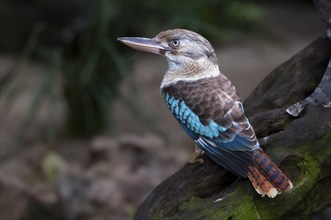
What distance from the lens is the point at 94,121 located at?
6.11 metres

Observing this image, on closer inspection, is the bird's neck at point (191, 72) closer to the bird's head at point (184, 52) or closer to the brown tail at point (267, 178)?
the bird's head at point (184, 52)

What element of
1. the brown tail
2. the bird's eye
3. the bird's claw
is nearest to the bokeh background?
the bird's claw

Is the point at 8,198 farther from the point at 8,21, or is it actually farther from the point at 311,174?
the point at 8,21

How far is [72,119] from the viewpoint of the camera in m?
6.15

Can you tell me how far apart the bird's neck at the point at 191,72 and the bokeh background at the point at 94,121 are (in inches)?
71.3

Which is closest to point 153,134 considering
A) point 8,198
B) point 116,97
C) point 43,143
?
point 116,97

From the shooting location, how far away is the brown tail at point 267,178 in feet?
8.91

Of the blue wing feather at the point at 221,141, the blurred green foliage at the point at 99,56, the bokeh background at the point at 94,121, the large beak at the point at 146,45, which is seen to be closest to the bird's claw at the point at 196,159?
the blue wing feather at the point at 221,141

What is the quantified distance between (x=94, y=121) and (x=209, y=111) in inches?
129

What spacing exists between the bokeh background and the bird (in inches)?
72.3

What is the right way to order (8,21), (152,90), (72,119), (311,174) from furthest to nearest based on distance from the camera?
(8,21) < (152,90) < (72,119) < (311,174)

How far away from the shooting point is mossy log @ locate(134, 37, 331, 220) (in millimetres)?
2850

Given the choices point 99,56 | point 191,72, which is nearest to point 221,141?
point 191,72

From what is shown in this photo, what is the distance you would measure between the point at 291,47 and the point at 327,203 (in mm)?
5428
